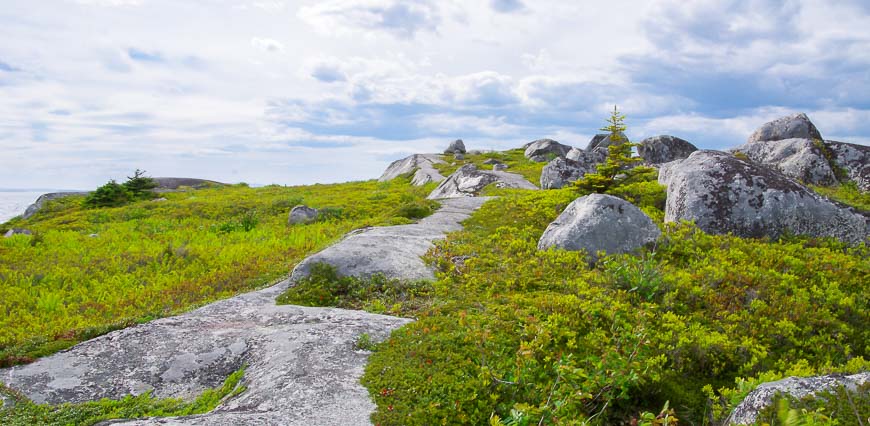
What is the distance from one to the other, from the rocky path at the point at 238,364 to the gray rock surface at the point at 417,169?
34021mm

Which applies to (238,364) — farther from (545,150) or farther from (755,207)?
Answer: (545,150)

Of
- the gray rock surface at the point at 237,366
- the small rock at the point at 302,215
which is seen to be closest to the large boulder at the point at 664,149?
the small rock at the point at 302,215

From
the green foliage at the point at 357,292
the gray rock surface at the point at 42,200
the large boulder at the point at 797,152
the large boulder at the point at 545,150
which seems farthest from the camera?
the large boulder at the point at 545,150

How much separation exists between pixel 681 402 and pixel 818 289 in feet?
19.2

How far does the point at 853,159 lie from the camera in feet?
84.2

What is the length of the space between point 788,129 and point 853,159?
23.1ft

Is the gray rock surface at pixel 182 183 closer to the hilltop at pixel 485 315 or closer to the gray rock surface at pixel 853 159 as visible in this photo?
the hilltop at pixel 485 315

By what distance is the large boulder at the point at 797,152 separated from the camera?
24953 millimetres

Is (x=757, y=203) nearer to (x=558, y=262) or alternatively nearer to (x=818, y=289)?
(x=818, y=289)

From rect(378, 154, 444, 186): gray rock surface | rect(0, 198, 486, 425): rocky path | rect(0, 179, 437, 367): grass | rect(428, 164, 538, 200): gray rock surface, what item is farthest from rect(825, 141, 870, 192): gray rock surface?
rect(378, 154, 444, 186): gray rock surface

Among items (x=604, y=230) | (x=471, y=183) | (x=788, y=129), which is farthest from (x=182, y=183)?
(x=788, y=129)

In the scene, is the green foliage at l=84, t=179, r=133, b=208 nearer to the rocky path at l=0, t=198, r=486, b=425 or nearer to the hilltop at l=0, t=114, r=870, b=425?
the hilltop at l=0, t=114, r=870, b=425

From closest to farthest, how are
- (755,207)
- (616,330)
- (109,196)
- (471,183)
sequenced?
(616,330), (755,207), (471,183), (109,196)

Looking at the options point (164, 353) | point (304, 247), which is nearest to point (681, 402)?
point (164, 353)
